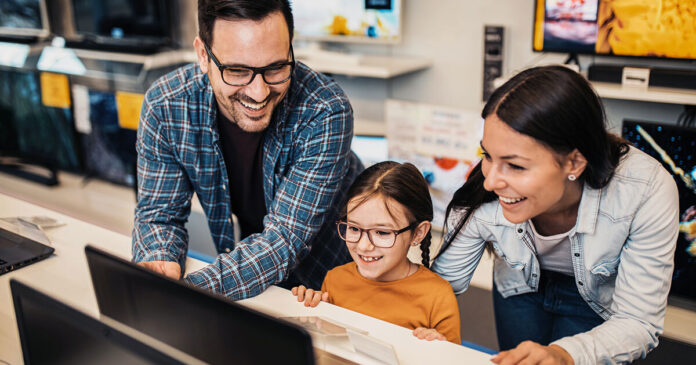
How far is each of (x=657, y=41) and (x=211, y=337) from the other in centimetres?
193

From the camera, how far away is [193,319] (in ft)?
2.39

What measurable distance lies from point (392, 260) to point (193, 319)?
62 cm

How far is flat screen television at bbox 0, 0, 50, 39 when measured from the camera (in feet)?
12.0

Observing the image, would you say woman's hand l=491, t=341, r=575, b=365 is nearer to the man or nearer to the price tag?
the man

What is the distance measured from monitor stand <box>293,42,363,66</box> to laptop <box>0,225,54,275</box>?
5.37 feet

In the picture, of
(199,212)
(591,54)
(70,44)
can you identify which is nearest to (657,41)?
(591,54)

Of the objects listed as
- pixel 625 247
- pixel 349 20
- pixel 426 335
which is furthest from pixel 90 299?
pixel 349 20

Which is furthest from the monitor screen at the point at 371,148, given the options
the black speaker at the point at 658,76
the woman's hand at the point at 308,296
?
the woman's hand at the point at 308,296

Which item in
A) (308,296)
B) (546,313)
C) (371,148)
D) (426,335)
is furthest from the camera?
(371,148)

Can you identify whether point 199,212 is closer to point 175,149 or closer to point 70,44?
point 175,149

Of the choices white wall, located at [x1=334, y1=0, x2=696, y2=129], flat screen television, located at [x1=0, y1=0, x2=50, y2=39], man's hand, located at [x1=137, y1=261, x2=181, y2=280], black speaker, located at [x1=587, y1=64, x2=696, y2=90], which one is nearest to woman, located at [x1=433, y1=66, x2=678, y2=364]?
man's hand, located at [x1=137, y1=261, x2=181, y2=280]

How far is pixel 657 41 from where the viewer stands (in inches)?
79.9

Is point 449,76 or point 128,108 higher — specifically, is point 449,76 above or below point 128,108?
above

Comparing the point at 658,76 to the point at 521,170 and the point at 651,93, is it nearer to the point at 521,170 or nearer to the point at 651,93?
the point at 651,93
